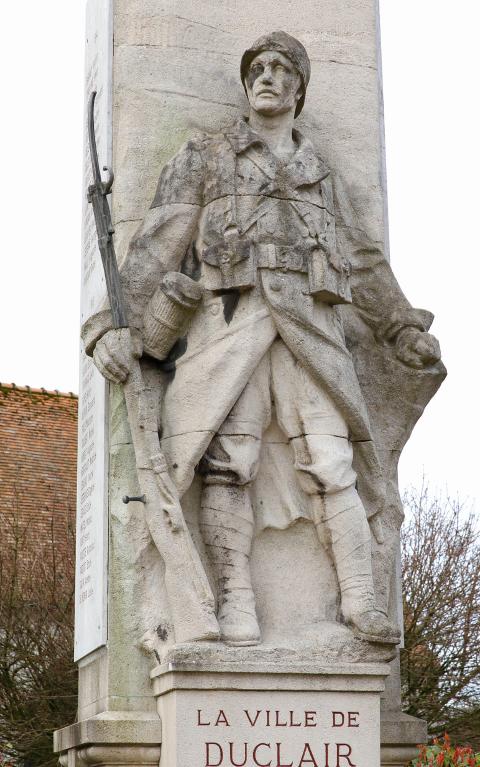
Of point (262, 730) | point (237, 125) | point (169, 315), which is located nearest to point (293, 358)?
point (169, 315)

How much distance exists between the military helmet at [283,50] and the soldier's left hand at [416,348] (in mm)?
1412

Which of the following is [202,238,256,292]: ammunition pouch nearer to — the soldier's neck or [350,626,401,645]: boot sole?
the soldier's neck

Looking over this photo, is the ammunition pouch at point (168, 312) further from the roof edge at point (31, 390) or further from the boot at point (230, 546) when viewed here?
the roof edge at point (31, 390)

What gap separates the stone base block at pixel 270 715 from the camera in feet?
20.5

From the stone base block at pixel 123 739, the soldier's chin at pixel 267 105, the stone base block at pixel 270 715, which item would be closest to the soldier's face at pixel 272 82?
the soldier's chin at pixel 267 105

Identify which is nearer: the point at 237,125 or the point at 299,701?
the point at 299,701

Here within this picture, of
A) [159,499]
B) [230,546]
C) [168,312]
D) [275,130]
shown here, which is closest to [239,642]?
[230,546]

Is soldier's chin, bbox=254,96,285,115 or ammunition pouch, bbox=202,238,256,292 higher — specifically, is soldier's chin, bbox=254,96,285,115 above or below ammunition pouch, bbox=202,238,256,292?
above

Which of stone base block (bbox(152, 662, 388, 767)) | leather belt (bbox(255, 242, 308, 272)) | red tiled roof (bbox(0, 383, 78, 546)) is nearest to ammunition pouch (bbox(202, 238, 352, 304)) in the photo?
leather belt (bbox(255, 242, 308, 272))

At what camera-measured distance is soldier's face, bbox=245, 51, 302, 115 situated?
7.12 m

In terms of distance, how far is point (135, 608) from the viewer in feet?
22.3

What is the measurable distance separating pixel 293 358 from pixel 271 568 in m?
1.04

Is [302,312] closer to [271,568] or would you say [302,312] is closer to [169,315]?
[169,315]

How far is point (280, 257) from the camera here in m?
6.81
